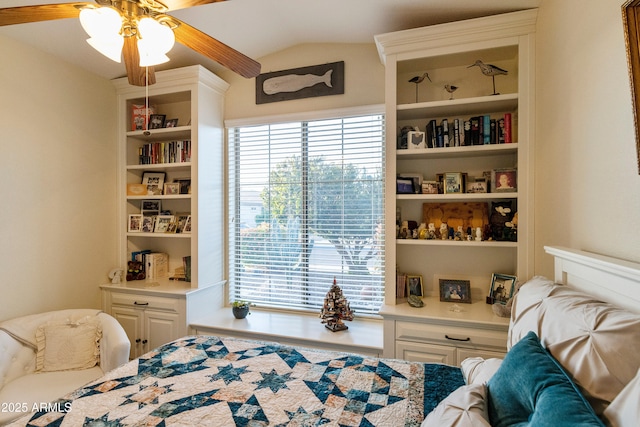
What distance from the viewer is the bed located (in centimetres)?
82

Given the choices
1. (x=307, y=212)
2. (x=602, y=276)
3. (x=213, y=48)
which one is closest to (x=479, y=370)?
(x=602, y=276)

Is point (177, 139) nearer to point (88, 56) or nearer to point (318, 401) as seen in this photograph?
point (88, 56)

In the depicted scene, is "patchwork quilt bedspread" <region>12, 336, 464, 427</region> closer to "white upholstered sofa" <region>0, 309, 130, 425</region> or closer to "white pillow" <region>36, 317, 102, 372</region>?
"white upholstered sofa" <region>0, 309, 130, 425</region>

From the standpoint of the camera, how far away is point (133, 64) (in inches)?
58.6

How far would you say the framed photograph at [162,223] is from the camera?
300 cm

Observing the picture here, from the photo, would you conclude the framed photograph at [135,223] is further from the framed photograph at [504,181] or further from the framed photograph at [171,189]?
the framed photograph at [504,181]

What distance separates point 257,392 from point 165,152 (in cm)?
244

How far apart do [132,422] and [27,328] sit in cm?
160

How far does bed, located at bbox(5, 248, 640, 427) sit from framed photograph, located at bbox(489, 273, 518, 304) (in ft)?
1.96

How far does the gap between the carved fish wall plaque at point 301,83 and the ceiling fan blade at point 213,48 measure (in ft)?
4.13

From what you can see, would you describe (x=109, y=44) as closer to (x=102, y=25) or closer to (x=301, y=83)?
(x=102, y=25)

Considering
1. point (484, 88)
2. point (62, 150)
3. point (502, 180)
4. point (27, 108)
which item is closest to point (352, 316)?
point (502, 180)

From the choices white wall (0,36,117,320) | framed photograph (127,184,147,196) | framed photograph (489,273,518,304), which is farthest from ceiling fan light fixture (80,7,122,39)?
framed photograph (489,273,518,304)

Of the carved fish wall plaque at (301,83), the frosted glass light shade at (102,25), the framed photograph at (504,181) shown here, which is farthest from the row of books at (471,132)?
the frosted glass light shade at (102,25)
